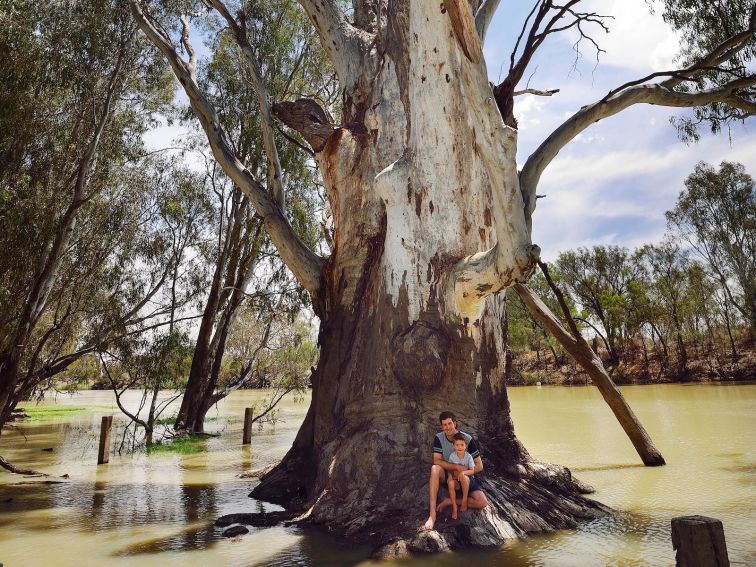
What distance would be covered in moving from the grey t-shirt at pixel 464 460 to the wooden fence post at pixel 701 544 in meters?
1.65

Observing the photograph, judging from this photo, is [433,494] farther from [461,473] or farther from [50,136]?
[50,136]

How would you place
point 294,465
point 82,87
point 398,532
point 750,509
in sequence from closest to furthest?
point 398,532
point 750,509
point 294,465
point 82,87

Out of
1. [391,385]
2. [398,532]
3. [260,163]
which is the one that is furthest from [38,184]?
[398,532]

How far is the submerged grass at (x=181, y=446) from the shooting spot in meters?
8.02

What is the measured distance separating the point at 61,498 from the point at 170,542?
218 centimetres

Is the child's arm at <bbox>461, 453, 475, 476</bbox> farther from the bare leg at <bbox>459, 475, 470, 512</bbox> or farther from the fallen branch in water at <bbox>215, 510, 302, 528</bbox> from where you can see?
the fallen branch in water at <bbox>215, 510, 302, 528</bbox>

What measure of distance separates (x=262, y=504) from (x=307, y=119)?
3.61m

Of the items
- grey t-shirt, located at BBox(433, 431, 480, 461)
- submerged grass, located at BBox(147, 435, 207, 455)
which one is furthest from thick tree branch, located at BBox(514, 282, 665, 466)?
submerged grass, located at BBox(147, 435, 207, 455)

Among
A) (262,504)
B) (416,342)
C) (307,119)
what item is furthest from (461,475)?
(307,119)

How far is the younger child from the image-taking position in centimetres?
314

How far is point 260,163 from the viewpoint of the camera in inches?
401

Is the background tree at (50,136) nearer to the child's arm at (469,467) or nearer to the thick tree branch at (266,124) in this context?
the thick tree branch at (266,124)

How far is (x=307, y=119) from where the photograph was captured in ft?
17.1

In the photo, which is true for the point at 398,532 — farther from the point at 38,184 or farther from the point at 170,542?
the point at 38,184
